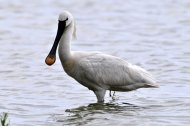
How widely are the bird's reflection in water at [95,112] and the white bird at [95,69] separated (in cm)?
21

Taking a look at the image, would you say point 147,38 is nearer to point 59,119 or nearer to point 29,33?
point 29,33

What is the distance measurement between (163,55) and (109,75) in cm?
528

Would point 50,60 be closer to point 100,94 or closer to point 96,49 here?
point 100,94

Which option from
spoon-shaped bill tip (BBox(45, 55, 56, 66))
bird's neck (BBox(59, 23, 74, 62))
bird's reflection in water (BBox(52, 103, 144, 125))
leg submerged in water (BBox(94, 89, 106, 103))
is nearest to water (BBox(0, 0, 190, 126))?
bird's reflection in water (BBox(52, 103, 144, 125))

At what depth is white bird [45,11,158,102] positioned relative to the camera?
1192cm

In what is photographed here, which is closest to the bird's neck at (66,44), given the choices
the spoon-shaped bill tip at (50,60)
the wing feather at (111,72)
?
the wing feather at (111,72)

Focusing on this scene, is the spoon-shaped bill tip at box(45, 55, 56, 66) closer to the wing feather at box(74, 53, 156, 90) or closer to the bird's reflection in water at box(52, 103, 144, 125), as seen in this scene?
the wing feather at box(74, 53, 156, 90)

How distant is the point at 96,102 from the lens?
40.8ft

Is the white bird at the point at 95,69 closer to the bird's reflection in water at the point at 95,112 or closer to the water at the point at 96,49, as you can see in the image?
the bird's reflection in water at the point at 95,112

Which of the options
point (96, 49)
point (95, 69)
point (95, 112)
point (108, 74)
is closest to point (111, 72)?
point (108, 74)

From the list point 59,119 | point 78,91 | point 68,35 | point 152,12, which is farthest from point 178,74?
point 152,12

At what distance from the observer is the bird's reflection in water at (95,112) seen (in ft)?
36.5

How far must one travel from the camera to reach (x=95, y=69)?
12078 millimetres

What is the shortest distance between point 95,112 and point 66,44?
1.20 metres
